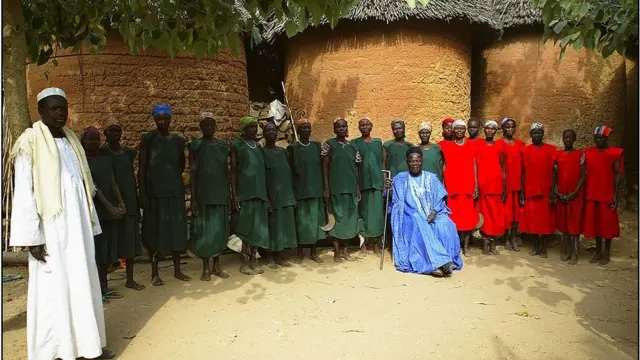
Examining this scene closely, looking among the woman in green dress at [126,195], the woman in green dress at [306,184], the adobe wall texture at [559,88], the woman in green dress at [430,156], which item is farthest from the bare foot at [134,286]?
the adobe wall texture at [559,88]

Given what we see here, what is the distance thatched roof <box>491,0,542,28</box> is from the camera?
Result: 8.30 meters

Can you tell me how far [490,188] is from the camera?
6.61 m

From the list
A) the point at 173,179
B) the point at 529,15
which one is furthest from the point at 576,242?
the point at 173,179

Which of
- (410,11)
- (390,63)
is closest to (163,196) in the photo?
(390,63)

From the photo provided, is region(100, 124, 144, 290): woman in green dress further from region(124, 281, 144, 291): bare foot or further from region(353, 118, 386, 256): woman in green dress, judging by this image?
region(353, 118, 386, 256): woman in green dress

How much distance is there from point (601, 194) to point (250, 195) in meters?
4.50

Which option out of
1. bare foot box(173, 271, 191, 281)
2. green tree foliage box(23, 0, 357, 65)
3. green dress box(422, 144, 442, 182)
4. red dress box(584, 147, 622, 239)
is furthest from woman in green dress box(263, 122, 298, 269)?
red dress box(584, 147, 622, 239)

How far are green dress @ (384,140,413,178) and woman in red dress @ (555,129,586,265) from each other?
6.99ft

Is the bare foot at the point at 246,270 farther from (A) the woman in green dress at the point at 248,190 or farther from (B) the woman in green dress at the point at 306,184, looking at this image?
(B) the woman in green dress at the point at 306,184

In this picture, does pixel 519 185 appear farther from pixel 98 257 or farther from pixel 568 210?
pixel 98 257

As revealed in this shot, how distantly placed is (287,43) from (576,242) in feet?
→ 18.9

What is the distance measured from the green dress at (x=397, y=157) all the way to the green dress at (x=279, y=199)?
1515mm

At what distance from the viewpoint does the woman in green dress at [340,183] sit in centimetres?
622

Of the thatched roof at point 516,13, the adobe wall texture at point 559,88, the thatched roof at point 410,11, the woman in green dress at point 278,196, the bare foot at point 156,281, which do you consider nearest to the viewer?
the bare foot at point 156,281
